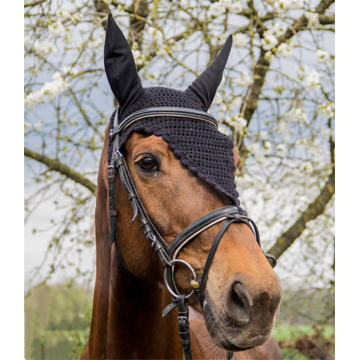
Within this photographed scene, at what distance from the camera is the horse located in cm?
162

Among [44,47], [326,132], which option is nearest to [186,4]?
[44,47]

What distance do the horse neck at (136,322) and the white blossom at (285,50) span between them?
330 cm

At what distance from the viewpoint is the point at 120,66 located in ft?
6.80

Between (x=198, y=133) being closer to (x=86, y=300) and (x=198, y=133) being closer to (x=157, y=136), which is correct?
(x=157, y=136)

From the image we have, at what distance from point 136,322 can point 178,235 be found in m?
0.56

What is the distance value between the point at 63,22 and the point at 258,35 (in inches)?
84.3

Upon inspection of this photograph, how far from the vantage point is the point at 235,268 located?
1.62 m

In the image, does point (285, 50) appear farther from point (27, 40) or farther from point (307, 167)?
point (27, 40)

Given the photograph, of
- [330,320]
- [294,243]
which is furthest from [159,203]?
[330,320]

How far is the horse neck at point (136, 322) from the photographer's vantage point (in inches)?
82.0

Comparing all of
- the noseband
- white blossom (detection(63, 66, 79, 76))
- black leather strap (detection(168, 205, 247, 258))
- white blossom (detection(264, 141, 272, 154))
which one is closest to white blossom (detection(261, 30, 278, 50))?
white blossom (detection(264, 141, 272, 154))

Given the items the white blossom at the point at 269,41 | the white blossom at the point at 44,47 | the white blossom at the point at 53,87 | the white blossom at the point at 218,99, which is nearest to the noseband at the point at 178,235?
the white blossom at the point at 53,87

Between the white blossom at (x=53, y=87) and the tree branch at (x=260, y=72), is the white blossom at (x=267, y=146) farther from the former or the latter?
the white blossom at (x=53, y=87)

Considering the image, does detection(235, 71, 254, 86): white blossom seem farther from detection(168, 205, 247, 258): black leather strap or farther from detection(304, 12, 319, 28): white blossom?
detection(168, 205, 247, 258): black leather strap
